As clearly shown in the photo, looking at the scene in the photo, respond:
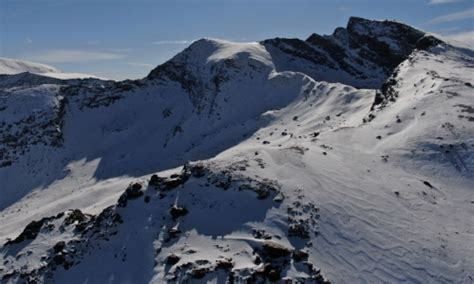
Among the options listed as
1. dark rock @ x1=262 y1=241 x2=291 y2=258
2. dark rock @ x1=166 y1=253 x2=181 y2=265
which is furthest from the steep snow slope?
dark rock @ x1=262 y1=241 x2=291 y2=258

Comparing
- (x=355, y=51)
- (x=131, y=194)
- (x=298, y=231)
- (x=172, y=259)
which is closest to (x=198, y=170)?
(x=131, y=194)

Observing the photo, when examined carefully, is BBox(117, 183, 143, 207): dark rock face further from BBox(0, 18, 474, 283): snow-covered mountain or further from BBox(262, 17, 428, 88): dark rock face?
BBox(262, 17, 428, 88): dark rock face

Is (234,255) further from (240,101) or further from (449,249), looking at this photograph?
(240,101)

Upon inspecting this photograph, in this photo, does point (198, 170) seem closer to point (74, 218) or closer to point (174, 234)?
point (174, 234)

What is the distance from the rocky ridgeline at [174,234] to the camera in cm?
1961

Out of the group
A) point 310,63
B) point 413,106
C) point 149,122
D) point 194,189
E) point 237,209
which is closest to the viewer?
point 237,209

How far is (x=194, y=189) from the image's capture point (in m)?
24.8

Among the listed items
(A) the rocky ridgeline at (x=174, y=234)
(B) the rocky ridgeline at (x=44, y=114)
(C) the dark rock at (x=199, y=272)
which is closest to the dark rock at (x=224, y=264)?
(A) the rocky ridgeline at (x=174, y=234)

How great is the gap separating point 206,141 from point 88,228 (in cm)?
3427

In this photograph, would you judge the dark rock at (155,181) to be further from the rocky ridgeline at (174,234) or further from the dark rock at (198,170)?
the dark rock at (198,170)

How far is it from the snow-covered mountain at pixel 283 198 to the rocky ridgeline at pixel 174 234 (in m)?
0.07

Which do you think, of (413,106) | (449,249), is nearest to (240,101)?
(413,106)

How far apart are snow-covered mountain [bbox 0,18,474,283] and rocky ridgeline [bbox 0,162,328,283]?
72 millimetres

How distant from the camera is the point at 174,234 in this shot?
2230 centimetres
